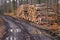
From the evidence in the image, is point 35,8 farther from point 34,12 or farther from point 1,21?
point 1,21

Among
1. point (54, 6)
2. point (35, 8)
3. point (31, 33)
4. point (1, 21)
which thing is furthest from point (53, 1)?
point (1, 21)

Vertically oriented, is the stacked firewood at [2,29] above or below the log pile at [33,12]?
below

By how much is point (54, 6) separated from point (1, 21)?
3.57ft

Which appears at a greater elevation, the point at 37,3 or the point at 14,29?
the point at 37,3

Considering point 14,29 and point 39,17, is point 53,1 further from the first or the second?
point 14,29

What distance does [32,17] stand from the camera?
4.22 m

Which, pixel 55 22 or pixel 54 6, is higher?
pixel 54 6

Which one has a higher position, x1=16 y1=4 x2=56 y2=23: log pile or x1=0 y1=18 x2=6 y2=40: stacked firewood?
x1=16 y1=4 x2=56 y2=23: log pile

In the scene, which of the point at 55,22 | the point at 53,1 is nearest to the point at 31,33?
the point at 55,22

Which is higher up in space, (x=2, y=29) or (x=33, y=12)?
(x=33, y=12)

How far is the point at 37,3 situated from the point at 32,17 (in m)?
0.30

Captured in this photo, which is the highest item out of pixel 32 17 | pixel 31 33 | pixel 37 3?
pixel 37 3

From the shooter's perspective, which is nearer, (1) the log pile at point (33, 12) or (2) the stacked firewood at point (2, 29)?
(2) the stacked firewood at point (2, 29)

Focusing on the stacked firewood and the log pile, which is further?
the log pile
